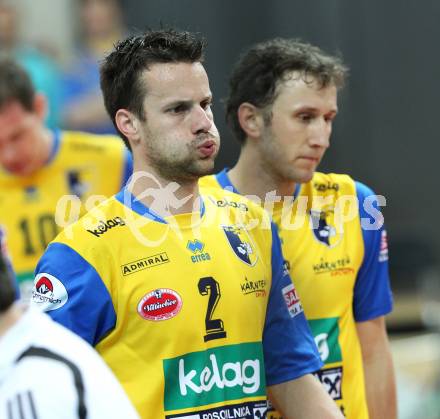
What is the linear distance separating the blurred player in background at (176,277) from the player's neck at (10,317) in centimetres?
97

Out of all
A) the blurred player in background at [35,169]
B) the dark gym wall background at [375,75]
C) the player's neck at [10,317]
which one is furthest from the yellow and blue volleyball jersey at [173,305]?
the dark gym wall background at [375,75]

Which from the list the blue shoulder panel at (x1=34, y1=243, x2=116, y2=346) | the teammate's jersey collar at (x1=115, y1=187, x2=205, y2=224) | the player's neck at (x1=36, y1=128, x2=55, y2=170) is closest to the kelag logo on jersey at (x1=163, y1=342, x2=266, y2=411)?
the blue shoulder panel at (x1=34, y1=243, x2=116, y2=346)

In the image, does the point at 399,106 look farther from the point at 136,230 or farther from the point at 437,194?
the point at 136,230

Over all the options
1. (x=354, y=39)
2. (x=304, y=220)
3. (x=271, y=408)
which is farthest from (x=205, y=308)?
(x=354, y=39)

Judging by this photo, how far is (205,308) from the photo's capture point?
13.5 ft

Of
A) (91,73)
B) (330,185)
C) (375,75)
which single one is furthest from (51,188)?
(375,75)

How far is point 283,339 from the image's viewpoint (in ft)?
14.6

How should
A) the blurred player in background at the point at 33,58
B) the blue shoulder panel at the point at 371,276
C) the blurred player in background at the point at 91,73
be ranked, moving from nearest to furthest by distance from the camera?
1. the blue shoulder panel at the point at 371,276
2. the blurred player in background at the point at 33,58
3. the blurred player in background at the point at 91,73

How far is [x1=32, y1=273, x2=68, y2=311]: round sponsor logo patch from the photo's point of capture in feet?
13.0

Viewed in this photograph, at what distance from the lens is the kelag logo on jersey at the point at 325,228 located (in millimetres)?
5160

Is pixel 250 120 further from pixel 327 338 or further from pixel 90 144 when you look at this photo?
pixel 90 144

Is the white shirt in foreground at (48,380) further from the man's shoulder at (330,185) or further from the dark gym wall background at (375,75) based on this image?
the dark gym wall background at (375,75)

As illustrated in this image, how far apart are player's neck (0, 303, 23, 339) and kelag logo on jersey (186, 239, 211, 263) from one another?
1.29m

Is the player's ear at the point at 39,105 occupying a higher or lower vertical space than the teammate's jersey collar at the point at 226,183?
higher
